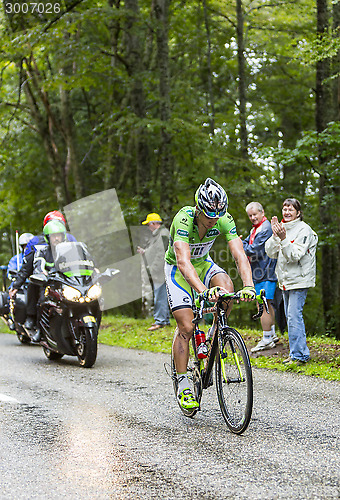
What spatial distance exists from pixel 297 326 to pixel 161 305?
5393 millimetres

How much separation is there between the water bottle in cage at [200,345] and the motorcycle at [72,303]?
352 cm

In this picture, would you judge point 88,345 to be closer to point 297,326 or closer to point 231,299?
point 297,326

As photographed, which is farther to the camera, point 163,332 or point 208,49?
point 208,49

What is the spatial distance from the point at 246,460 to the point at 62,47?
14559 millimetres

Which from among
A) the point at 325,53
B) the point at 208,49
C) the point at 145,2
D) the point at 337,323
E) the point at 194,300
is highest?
the point at 145,2

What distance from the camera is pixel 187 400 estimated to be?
552 centimetres

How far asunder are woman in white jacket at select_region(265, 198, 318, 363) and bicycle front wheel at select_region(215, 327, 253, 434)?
303 cm

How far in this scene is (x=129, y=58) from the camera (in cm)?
1922

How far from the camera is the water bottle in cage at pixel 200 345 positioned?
5464 mm

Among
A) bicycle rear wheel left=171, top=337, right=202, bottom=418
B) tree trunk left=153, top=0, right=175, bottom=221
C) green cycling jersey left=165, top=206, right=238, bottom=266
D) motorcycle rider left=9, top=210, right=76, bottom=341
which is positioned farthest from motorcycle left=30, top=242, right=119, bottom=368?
tree trunk left=153, top=0, right=175, bottom=221

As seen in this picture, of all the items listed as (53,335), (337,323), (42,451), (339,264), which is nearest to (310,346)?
(53,335)

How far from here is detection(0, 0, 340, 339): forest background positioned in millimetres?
15781

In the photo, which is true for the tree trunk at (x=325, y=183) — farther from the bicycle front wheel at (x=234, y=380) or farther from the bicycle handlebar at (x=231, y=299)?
the bicycle front wheel at (x=234, y=380)

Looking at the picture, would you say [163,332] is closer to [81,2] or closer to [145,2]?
[81,2]
